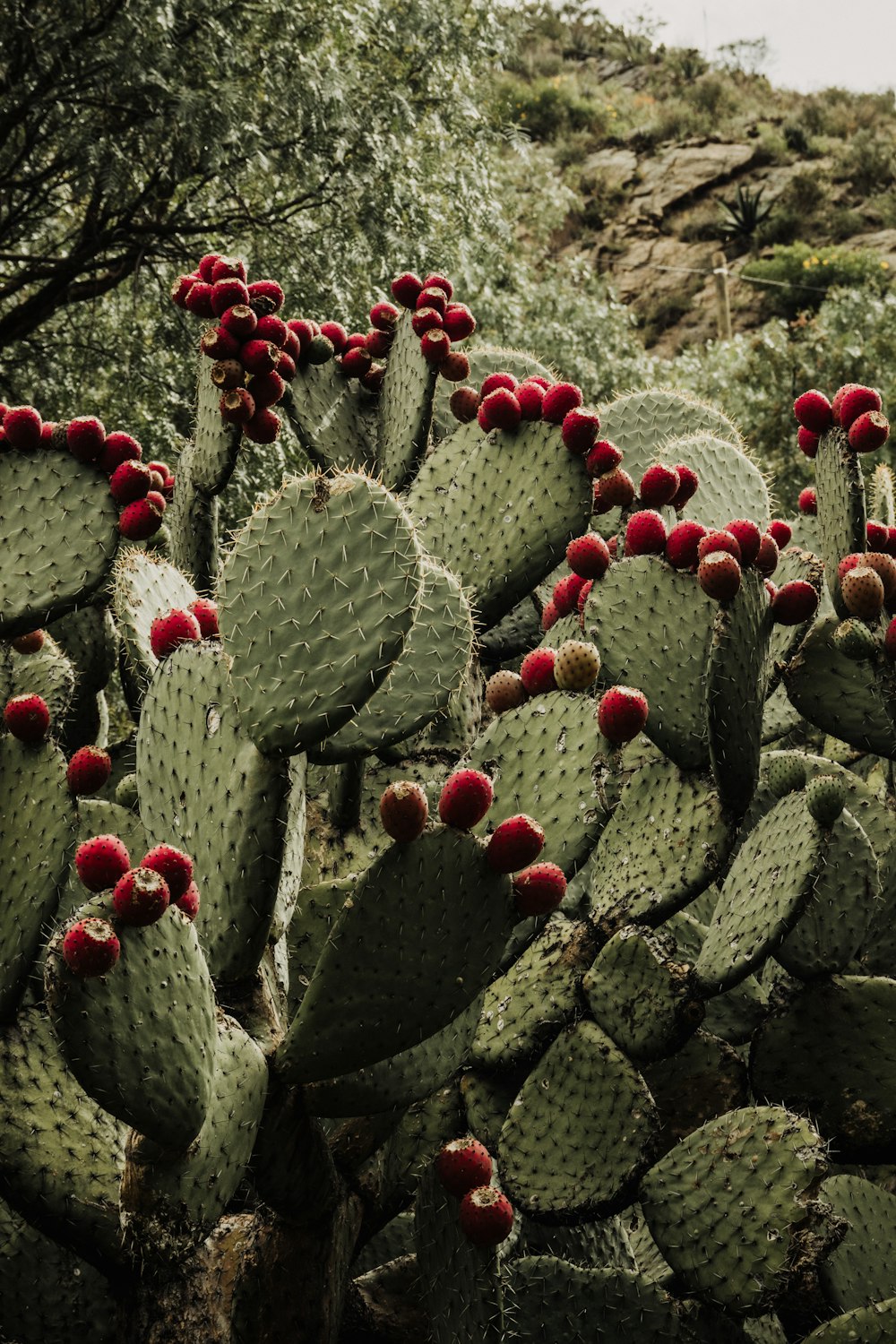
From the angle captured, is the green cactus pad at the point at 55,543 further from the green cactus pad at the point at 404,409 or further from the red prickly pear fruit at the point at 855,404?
the red prickly pear fruit at the point at 855,404

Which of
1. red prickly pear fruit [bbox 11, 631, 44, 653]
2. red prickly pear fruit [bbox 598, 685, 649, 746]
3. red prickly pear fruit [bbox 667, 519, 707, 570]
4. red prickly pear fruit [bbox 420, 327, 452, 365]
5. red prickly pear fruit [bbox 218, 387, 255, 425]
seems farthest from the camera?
red prickly pear fruit [bbox 420, 327, 452, 365]

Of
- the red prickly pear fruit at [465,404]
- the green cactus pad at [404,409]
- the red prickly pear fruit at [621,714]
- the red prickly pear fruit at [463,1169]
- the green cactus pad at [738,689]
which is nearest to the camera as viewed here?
the red prickly pear fruit at [463,1169]

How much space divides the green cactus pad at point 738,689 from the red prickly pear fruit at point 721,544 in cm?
5

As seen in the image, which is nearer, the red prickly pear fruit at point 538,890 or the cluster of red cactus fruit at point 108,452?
the red prickly pear fruit at point 538,890

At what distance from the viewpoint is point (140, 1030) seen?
1087mm

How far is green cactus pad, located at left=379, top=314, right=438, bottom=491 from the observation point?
2354 millimetres

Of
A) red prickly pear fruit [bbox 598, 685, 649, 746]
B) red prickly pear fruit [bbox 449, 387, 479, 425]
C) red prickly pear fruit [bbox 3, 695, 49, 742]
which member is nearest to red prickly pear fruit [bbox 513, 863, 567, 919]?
red prickly pear fruit [bbox 598, 685, 649, 746]

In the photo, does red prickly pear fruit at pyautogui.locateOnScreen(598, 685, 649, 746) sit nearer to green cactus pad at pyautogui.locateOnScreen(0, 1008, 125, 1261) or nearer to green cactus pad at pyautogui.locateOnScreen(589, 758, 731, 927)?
green cactus pad at pyautogui.locateOnScreen(589, 758, 731, 927)

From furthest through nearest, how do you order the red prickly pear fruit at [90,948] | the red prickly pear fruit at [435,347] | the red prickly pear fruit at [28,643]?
the red prickly pear fruit at [435,347] → the red prickly pear fruit at [28,643] → the red prickly pear fruit at [90,948]

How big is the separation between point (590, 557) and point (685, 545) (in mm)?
151

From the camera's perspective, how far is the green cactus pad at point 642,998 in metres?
1.65

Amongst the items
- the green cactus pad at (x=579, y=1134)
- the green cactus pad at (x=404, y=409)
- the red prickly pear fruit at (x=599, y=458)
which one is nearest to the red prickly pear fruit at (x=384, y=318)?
the green cactus pad at (x=404, y=409)

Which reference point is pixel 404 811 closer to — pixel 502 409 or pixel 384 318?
pixel 502 409

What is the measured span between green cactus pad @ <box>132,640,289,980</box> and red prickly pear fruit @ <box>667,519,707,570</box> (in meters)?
0.73
